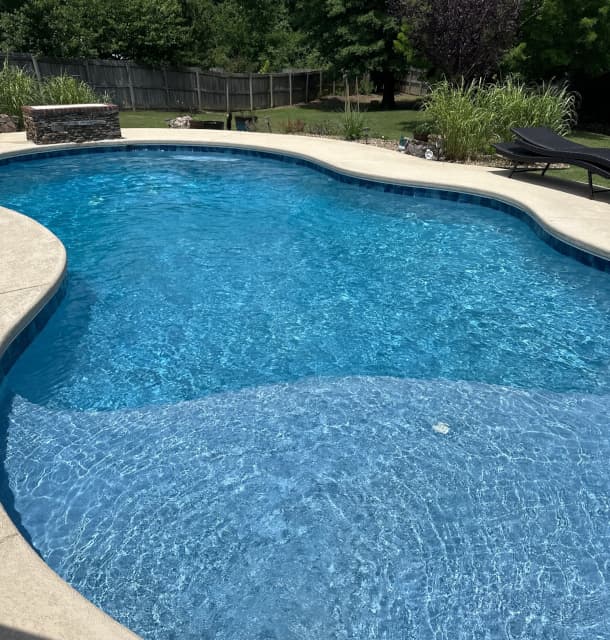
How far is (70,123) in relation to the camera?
12.2 m

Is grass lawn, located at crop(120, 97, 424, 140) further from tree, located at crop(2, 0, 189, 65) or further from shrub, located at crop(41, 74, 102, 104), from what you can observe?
tree, located at crop(2, 0, 189, 65)

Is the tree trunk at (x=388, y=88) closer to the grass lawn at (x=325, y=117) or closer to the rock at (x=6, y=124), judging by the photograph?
the grass lawn at (x=325, y=117)

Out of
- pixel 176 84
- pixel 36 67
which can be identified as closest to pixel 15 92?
pixel 36 67

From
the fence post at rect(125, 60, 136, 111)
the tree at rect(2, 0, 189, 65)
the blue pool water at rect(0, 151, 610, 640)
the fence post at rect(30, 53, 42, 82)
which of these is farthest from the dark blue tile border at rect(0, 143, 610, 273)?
the tree at rect(2, 0, 189, 65)

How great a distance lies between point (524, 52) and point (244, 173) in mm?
9884

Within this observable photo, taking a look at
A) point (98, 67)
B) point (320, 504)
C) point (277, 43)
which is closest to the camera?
point (320, 504)

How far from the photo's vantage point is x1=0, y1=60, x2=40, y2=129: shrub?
13.4 metres

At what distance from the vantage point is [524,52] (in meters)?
15.6

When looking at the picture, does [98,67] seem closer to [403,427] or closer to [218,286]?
[218,286]

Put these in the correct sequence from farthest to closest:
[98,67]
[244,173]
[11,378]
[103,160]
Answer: [98,67] < [103,160] < [244,173] < [11,378]

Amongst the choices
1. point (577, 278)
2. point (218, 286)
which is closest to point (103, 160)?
point (218, 286)

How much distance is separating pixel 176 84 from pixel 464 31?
13.0 metres

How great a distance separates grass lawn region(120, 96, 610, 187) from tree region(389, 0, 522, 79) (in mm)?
1758

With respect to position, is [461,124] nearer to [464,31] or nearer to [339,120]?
[464,31]
